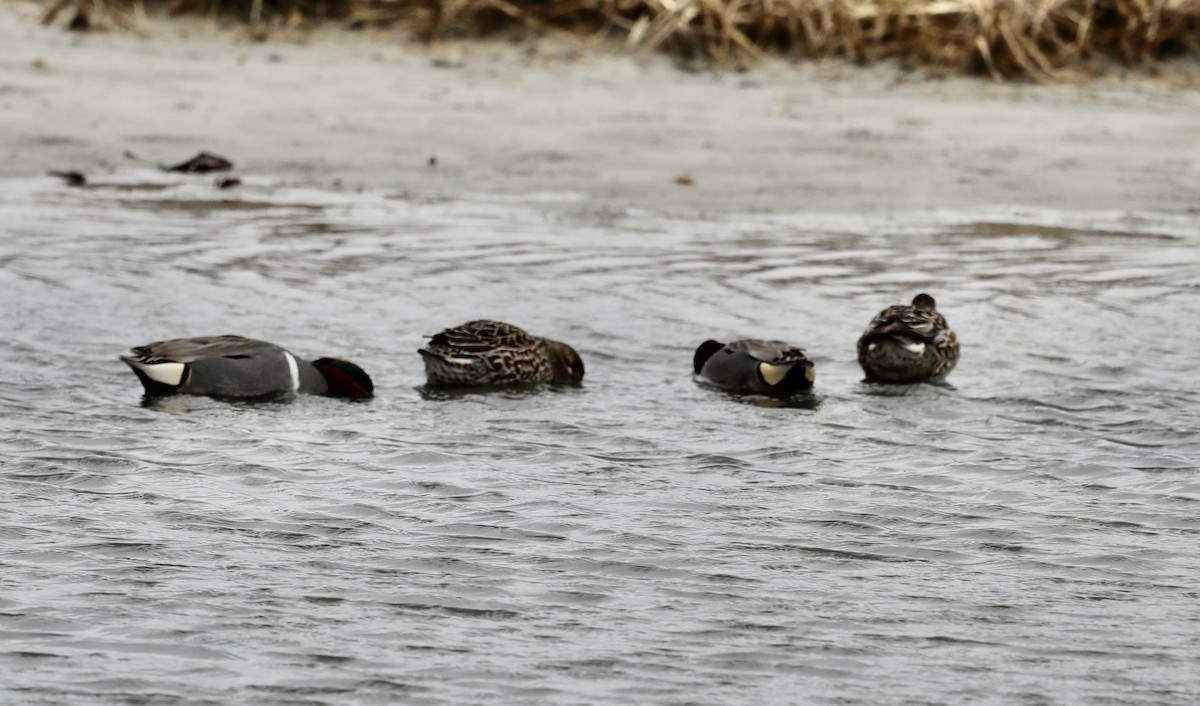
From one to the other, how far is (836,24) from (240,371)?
9.77 meters

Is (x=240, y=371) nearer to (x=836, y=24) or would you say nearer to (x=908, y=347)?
(x=908, y=347)

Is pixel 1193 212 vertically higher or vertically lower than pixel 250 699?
higher

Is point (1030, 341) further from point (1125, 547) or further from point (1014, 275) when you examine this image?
point (1125, 547)

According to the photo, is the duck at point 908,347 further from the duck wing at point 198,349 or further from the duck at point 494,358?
the duck wing at point 198,349

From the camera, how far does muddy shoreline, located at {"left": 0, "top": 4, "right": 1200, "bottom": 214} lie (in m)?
14.6

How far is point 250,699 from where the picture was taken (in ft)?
17.0

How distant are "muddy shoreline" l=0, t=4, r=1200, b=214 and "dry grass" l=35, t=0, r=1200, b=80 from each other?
0.25 m

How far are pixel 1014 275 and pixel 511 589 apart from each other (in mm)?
6476

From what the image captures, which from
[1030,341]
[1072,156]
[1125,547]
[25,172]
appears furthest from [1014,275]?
[25,172]

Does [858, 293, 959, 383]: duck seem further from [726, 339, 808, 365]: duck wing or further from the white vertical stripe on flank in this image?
the white vertical stripe on flank

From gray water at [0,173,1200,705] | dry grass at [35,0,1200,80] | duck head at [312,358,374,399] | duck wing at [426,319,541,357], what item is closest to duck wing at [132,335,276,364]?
gray water at [0,173,1200,705]

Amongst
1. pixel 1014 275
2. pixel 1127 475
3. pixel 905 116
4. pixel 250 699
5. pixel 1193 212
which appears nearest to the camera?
pixel 250 699

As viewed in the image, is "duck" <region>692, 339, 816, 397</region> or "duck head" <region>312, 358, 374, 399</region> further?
"duck" <region>692, 339, 816, 397</region>

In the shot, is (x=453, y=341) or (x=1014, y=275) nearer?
(x=453, y=341)
